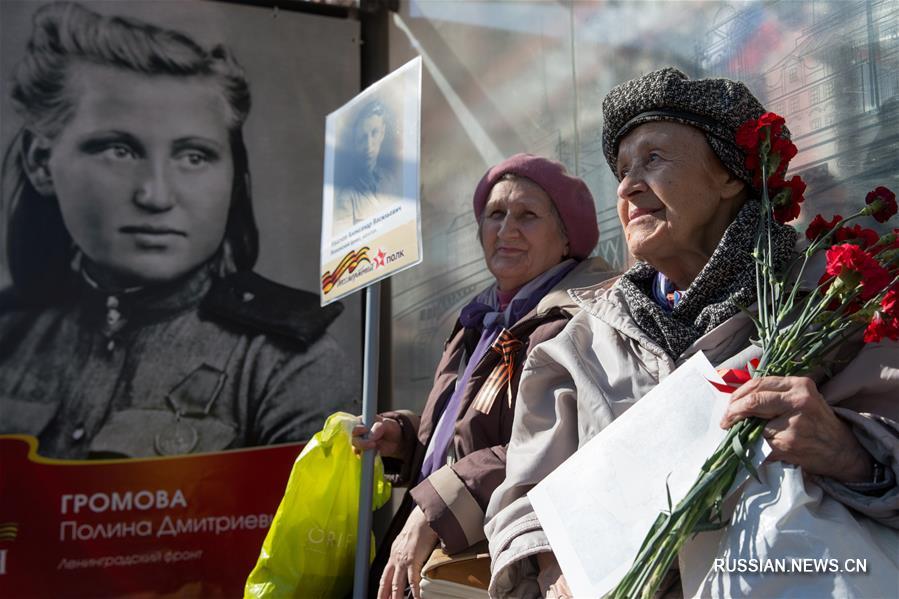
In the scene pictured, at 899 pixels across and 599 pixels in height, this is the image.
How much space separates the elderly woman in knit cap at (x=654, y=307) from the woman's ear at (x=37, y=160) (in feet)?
9.86

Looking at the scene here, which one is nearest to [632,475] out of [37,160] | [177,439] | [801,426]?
[801,426]

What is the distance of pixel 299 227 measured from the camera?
453 centimetres

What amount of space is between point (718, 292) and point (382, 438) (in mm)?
1285

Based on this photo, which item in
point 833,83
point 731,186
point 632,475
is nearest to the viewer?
point 632,475

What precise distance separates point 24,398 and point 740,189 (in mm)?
3308

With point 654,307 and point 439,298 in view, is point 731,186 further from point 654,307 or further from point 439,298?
point 439,298

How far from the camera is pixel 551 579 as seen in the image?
1.71 meters

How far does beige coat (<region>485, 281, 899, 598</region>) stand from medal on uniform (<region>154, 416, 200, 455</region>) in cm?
264

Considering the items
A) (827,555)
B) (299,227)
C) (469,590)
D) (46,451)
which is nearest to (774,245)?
(827,555)

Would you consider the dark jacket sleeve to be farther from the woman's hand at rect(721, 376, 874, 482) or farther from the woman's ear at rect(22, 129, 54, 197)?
the woman's ear at rect(22, 129, 54, 197)

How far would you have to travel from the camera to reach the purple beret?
271cm

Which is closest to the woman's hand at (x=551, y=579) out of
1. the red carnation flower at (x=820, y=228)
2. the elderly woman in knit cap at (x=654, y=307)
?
the elderly woman in knit cap at (x=654, y=307)

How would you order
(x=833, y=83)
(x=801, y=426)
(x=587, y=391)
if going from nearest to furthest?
1. (x=801, y=426)
2. (x=587, y=391)
3. (x=833, y=83)

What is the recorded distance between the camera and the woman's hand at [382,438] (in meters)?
2.68
